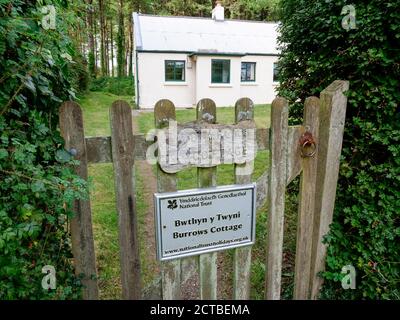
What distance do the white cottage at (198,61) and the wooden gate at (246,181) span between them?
1408 centimetres

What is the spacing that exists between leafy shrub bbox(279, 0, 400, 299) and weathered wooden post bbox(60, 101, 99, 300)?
182 centimetres

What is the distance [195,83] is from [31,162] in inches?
626

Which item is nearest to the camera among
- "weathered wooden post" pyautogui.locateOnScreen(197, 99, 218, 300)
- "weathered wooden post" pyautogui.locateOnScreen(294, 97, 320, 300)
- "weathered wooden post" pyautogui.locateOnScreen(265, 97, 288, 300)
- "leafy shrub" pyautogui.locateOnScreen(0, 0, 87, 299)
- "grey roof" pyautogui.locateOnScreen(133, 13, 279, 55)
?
"leafy shrub" pyautogui.locateOnScreen(0, 0, 87, 299)

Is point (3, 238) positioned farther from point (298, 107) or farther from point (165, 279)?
point (298, 107)

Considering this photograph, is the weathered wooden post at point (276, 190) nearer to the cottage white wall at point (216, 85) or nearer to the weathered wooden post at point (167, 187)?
the weathered wooden post at point (167, 187)

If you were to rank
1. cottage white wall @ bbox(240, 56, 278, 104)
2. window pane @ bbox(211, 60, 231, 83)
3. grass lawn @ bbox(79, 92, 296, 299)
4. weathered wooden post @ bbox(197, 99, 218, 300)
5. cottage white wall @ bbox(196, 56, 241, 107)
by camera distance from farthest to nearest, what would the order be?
cottage white wall @ bbox(240, 56, 278, 104), window pane @ bbox(211, 60, 231, 83), cottage white wall @ bbox(196, 56, 241, 107), grass lawn @ bbox(79, 92, 296, 299), weathered wooden post @ bbox(197, 99, 218, 300)

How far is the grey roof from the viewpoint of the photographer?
53.0ft

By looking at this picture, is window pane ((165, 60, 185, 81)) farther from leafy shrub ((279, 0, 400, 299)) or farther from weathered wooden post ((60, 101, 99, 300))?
weathered wooden post ((60, 101, 99, 300))

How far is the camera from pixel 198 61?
16.2 m

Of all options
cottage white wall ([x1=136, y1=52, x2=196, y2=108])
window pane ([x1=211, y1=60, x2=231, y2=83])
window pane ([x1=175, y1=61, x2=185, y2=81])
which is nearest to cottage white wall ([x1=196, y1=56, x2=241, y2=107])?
window pane ([x1=211, y1=60, x2=231, y2=83])

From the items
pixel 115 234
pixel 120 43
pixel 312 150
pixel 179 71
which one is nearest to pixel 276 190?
pixel 312 150

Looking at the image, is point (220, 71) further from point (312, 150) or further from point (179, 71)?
point (312, 150)
